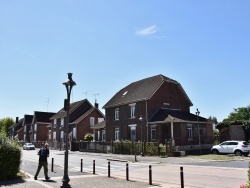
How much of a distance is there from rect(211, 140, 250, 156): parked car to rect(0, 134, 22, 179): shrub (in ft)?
71.2

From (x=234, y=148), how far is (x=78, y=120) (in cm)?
3256

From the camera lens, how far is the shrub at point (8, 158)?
1321 centimetres

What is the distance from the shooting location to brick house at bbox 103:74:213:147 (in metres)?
33.7

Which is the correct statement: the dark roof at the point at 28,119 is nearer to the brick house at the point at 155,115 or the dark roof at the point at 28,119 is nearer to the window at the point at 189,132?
the brick house at the point at 155,115

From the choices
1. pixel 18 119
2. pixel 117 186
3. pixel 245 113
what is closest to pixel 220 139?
pixel 117 186

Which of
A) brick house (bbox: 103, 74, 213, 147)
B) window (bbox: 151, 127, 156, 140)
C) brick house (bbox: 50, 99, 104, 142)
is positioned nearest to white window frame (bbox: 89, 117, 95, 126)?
brick house (bbox: 50, 99, 104, 142)

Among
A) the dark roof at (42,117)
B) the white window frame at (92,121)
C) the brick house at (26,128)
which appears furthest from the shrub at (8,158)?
the brick house at (26,128)

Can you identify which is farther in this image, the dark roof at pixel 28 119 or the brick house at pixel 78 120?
the dark roof at pixel 28 119

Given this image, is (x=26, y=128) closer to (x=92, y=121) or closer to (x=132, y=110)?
(x=92, y=121)

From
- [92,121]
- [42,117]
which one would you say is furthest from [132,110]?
[42,117]

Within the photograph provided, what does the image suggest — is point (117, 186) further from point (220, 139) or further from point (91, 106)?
point (91, 106)

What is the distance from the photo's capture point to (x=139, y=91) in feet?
132

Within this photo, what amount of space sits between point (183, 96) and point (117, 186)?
→ 100ft

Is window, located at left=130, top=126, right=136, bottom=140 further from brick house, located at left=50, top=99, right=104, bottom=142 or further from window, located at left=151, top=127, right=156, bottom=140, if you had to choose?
brick house, located at left=50, top=99, right=104, bottom=142
